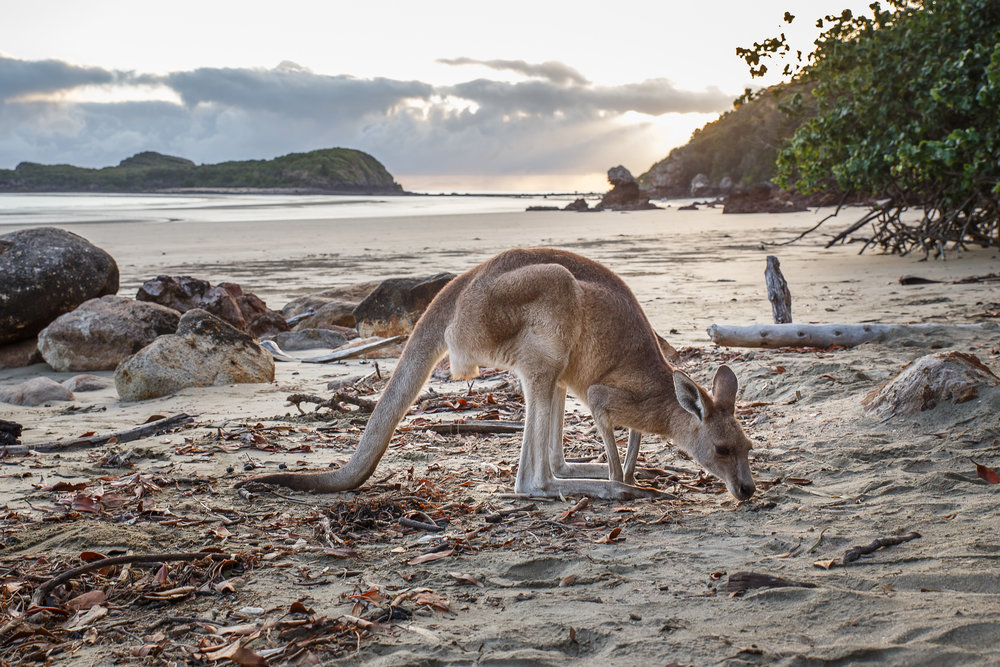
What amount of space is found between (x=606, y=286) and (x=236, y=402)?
3413mm

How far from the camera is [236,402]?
21.1 feet

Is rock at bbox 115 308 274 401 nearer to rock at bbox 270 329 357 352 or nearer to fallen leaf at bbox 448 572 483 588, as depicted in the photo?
rock at bbox 270 329 357 352

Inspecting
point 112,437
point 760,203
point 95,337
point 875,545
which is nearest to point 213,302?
point 95,337

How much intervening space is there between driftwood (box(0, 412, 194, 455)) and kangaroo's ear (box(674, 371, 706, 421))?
11.2 feet

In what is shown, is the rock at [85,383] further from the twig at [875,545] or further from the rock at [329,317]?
the twig at [875,545]

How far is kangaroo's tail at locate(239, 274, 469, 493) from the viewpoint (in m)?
4.14

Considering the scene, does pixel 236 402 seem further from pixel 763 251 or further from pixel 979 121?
pixel 763 251

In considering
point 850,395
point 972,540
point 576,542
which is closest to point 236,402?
point 576,542

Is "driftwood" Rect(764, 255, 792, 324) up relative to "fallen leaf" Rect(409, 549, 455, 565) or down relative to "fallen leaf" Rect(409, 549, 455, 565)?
up

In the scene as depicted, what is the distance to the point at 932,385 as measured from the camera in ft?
15.4

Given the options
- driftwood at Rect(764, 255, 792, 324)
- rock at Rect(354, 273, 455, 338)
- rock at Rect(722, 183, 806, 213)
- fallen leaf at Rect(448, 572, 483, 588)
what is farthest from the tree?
rock at Rect(722, 183, 806, 213)

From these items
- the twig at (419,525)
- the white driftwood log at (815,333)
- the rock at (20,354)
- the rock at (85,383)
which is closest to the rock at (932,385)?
the white driftwood log at (815,333)

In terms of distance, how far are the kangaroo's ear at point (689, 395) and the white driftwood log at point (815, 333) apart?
3.46 meters

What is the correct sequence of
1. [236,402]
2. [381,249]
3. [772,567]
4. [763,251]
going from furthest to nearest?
[381,249], [763,251], [236,402], [772,567]
